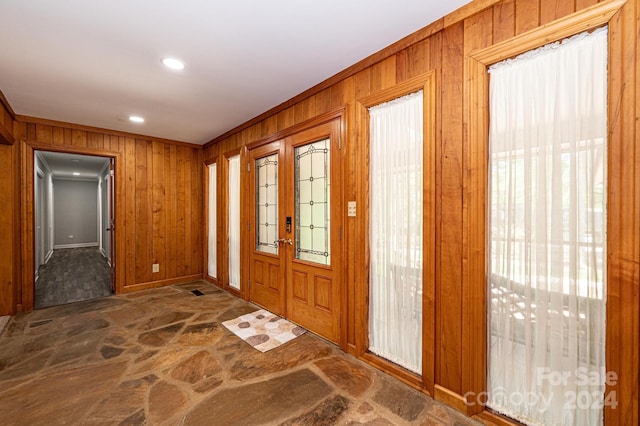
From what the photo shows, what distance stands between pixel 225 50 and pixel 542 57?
2.20 metres

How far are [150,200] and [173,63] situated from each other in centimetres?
314

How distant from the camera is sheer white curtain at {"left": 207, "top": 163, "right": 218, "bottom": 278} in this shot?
199 inches

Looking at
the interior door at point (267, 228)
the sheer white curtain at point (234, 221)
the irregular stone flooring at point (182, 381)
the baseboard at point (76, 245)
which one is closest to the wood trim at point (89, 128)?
the sheer white curtain at point (234, 221)

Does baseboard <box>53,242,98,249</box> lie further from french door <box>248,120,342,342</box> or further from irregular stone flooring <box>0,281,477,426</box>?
french door <box>248,120,342,342</box>

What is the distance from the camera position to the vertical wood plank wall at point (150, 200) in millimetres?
4277

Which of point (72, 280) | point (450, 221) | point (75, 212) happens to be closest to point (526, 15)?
point (450, 221)

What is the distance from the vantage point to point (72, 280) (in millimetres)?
5289

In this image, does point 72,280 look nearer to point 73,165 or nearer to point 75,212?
point 73,165

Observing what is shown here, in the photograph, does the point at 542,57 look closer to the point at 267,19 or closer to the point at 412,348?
the point at 267,19

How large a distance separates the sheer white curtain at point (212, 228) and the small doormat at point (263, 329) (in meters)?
1.88

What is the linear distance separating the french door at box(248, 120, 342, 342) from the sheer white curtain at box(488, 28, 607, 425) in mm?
1373

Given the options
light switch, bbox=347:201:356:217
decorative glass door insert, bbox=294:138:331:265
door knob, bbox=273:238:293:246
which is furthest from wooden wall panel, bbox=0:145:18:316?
light switch, bbox=347:201:356:217

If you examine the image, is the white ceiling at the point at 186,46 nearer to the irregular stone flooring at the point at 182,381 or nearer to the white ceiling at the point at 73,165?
the irregular stone flooring at the point at 182,381

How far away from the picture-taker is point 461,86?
1.86 meters
